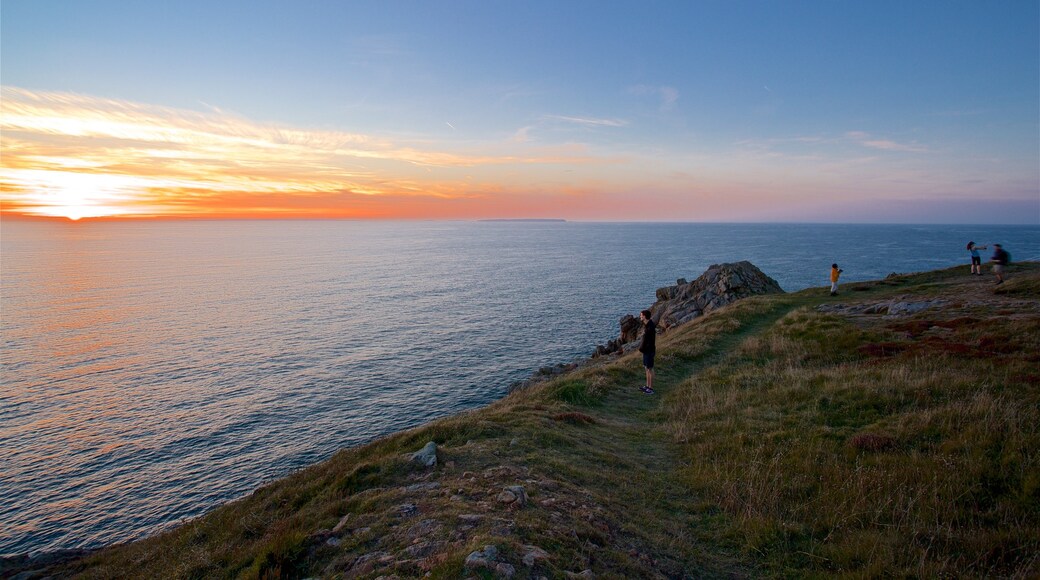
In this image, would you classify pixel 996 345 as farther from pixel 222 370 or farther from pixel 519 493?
pixel 222 370

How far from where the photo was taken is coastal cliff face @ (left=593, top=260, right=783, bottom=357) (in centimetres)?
4262

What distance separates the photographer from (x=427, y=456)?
11.5m

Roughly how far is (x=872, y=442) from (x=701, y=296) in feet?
125

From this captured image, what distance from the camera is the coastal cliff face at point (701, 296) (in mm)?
42625

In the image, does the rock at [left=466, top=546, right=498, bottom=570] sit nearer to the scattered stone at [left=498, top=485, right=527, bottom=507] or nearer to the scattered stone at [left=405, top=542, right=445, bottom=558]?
the scattered stone at [left=405, top=542, right=445, bottom=558]

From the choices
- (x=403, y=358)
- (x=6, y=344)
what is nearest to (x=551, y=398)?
(x=403, y=358)

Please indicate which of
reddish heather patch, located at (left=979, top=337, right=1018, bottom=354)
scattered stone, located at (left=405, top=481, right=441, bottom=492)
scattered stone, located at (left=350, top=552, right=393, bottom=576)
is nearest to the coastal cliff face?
reddish heather patch, located at (left=979, top=337, right=1018, bottom=354)

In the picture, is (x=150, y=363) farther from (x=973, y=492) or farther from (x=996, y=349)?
(x=996, y=349)

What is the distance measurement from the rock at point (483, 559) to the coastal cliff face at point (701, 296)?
3362 cm

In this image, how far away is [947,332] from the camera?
827 inches

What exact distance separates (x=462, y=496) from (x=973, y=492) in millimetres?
10173

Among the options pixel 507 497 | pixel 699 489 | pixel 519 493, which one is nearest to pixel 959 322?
pixel 699 489

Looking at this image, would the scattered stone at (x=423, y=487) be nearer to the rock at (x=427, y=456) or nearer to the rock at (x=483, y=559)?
the rock at (x=427, y=456)

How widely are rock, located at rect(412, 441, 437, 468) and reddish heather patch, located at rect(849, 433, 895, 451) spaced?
10.7 meters
